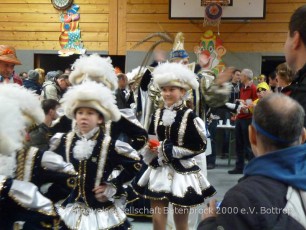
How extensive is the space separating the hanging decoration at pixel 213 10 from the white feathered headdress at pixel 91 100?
8228mm

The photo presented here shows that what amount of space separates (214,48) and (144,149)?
7.89 metres

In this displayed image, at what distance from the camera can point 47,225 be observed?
7.80 ft

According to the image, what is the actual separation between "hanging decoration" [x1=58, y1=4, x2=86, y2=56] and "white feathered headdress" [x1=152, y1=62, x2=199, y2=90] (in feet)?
26.8

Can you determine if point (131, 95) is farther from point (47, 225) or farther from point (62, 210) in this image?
point (47, 225)

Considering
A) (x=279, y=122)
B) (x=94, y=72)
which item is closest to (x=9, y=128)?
(x=279, y=122)

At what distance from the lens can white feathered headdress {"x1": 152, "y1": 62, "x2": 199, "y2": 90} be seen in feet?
12.9

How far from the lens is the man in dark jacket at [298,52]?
1.96m

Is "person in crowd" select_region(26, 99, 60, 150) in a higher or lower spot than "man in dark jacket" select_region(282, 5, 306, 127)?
lower

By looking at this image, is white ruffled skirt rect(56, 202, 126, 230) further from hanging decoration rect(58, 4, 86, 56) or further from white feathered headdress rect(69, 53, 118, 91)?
hanging decoration rect(58, 4, 86, 56)

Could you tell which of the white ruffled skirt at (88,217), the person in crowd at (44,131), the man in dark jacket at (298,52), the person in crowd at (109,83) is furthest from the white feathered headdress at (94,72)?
the man in dark jacket at (298,52)

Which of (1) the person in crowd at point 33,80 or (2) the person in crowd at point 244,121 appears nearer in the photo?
(1) the person in crowd at point 33,80

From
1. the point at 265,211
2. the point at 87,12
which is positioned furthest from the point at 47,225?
the point at 87,12

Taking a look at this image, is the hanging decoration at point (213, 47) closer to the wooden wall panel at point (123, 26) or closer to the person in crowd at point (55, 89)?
the wooden wall panel at point (123, 26)

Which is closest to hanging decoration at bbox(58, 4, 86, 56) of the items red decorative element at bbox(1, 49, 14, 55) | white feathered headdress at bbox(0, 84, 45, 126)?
red decorative element at bbox(1, 49, 14, 55)
